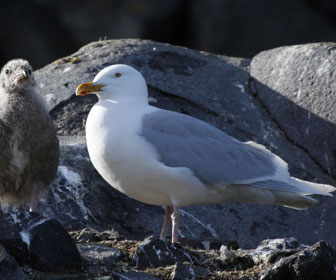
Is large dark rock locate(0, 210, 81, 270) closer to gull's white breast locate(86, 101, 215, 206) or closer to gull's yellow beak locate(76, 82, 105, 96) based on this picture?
gull's white breast locate(86, 101, 215, 206)

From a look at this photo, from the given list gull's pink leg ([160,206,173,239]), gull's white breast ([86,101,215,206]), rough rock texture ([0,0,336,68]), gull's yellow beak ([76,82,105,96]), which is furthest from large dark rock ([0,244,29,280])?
rough rock texture ([0,0,336,68])

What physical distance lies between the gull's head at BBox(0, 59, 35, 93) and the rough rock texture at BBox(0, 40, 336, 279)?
1.16 m

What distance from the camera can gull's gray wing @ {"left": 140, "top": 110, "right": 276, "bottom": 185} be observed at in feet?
21.0

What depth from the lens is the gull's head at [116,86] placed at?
21.9 feet

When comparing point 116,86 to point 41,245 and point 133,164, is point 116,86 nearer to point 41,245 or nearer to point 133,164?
point 133,164

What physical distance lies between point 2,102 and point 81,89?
0.61 meters

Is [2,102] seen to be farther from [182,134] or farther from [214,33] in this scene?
[214,33]

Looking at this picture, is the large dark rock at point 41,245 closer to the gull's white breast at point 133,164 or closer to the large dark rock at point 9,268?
the large dark rock at point 9,268

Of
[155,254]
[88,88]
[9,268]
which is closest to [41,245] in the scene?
[9,268]

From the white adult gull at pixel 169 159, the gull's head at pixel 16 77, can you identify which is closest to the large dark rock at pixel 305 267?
the white adult gull at pixel 169 159

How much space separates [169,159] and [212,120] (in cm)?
231

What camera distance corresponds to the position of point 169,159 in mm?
6367

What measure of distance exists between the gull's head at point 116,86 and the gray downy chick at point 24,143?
1.31ft

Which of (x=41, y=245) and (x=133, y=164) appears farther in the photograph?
(x=133, y=164)
